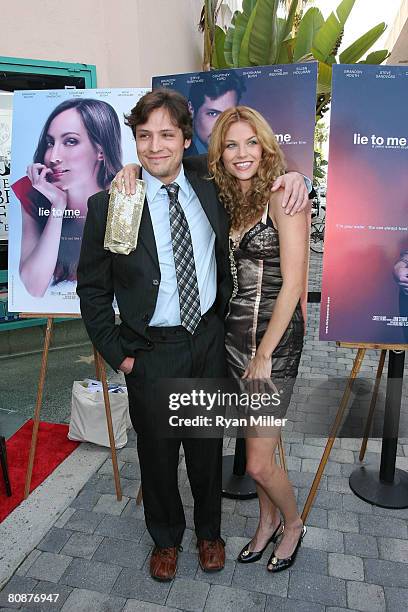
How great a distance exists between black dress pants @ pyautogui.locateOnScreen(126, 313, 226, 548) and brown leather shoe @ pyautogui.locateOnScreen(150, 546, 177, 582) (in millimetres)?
42

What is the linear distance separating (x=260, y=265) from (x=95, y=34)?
443 cm

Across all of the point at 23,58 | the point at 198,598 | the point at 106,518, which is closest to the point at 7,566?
the point at 106,518

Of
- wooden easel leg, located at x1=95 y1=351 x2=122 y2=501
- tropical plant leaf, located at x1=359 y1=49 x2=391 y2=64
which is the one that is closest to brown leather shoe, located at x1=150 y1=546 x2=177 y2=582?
wooden easel leg, located at x1=95 y1=351 x2=122 y2=501

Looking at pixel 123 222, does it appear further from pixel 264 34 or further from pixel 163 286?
pixel 264 34

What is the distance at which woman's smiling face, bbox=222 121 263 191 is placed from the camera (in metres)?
2.10

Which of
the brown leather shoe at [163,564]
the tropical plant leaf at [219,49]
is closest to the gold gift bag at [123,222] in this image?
the brown leather shoe at [163,564]

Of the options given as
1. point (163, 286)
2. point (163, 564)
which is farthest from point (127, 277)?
point (163, 564)

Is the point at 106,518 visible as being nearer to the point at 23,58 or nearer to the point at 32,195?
the point at 32,195

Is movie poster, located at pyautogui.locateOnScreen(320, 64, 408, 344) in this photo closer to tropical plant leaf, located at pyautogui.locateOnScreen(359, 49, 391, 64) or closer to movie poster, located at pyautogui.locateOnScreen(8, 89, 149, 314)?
movie poster, located at pyautogui.locateOnScreen(8, 89, 149, 314)

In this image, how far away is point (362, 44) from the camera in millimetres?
→ 6352

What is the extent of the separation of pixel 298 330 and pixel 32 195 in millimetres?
1818

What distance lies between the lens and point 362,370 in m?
5.33

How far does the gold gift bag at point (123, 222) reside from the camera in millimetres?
2068

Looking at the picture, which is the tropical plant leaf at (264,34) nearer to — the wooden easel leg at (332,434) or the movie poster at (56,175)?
the movie poster at (56,175)
